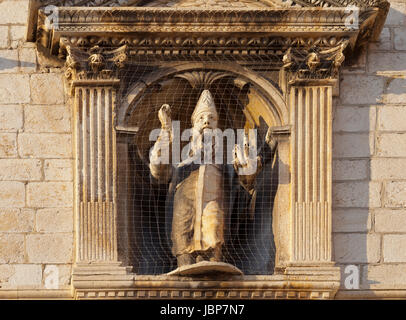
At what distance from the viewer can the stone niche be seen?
52.0 feet

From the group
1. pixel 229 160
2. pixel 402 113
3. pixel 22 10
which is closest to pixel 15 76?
pixel 22 10

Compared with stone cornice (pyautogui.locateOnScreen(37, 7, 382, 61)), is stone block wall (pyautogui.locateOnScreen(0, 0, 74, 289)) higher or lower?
lower

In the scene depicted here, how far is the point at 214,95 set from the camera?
16438 millimetres

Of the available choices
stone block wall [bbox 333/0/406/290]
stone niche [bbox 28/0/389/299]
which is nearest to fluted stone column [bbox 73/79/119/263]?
stone niche [bbox 28/0/389/299]

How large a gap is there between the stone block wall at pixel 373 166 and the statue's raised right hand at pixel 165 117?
1.39 metres

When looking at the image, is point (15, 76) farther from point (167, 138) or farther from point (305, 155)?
point (305, 155)

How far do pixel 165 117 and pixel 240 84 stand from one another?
2.32 ft

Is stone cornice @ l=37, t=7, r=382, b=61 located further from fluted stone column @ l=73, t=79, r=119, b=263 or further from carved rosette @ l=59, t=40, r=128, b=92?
fluted stone column @ l=73, t=79, r=119, b=263

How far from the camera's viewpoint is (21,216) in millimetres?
15969

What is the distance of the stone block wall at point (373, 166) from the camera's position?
15984 mm

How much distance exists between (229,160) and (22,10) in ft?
7.13

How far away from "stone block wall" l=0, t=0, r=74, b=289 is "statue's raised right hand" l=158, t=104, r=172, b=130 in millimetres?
773

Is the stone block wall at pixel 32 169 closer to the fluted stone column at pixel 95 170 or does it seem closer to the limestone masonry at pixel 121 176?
the limestone masonry at pixel 121 176

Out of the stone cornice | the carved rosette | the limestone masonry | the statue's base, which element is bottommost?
the statue's base
